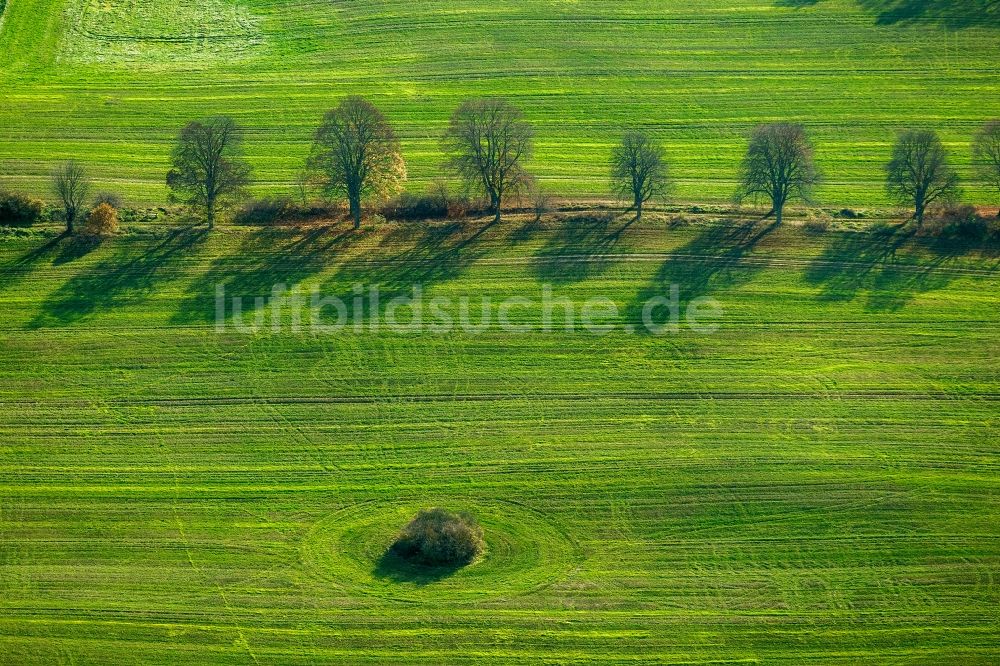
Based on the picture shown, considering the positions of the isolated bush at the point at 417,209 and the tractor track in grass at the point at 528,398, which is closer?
the tractor track in grass at the point at 528,398

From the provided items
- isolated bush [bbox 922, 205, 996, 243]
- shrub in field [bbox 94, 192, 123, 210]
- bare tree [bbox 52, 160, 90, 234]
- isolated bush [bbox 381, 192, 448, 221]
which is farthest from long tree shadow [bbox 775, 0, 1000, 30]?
bare tree [bbox 52, 160, 90, 234]

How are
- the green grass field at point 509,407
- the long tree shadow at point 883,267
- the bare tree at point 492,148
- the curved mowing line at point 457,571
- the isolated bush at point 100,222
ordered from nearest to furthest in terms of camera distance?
the green grass field at point 509,407
the curved mowing line at point 457,571
the long tree shadow at point 883,267
the isolated bush at point 100,222
the bare tree at point 492,148

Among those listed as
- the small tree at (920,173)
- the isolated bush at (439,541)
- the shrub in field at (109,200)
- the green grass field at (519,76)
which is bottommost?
the isolated bush at (439,541)

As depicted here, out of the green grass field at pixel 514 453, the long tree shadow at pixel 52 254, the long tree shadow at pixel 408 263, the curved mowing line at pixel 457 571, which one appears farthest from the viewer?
the long tree shadow at pixel 52 254

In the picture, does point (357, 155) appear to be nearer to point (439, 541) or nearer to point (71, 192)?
point (71, 192)

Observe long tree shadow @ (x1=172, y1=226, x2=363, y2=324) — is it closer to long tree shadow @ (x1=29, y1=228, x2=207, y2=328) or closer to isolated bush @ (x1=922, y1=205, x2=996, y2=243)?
long tree shadow @ (x1=29, y1=228, x2=207, y2=328)

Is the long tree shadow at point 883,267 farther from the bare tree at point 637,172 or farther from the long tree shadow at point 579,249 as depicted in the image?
the long tree shadow at point 579,249

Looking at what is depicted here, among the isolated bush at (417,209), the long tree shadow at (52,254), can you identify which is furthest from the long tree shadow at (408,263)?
the long tree shadow at (52,254)

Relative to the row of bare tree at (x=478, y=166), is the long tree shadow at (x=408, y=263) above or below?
below
